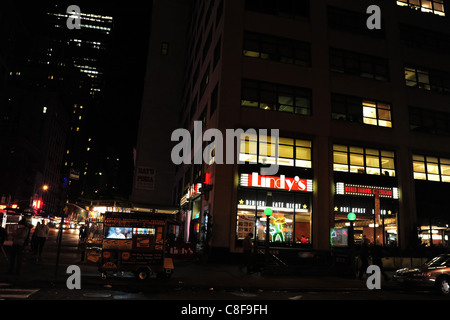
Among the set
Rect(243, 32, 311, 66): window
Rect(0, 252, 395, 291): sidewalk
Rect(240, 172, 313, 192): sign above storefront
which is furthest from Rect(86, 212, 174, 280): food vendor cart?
Rect(243, 32, 311, 66): window

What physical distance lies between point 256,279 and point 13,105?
3714 inches

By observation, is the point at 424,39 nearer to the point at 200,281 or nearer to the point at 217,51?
the point at 217,51

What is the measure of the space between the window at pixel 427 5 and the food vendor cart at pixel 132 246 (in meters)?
30.3

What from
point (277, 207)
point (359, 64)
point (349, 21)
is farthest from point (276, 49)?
point (277, 207)

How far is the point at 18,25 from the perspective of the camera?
2350 inches

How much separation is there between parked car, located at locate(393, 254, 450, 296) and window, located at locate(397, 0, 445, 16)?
25.8 m

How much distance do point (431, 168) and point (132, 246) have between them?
25.2m

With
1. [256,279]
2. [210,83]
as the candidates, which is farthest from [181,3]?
[256,279]

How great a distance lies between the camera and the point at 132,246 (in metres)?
12.4

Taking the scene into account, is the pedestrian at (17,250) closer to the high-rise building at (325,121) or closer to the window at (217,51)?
the high-rise building at (325,121)

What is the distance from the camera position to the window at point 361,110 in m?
25.6

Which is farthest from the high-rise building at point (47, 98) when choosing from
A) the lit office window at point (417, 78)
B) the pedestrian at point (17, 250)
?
the lit office window at point (417, 78)
